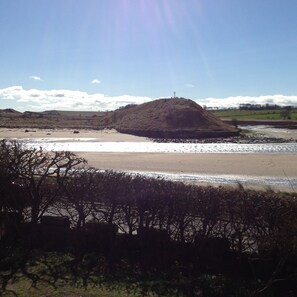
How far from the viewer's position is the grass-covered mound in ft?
248

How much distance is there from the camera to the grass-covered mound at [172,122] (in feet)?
248

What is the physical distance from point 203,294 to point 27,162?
6.37 metres

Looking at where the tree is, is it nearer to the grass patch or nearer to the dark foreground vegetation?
the dark foreground vegetation

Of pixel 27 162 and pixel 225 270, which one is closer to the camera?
pixel 225 270

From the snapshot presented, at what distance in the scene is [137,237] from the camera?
11586 mm

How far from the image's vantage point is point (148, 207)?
445 inches

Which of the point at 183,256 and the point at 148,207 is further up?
the point at 148,207

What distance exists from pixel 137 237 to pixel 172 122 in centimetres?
7094

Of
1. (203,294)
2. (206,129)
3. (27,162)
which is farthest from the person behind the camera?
(206,129)

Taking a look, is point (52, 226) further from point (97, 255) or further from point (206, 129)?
point (206, 129)

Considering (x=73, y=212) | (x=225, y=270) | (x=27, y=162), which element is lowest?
(x=225, y=270)

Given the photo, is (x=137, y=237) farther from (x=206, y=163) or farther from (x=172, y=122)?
(x=172, y=122)

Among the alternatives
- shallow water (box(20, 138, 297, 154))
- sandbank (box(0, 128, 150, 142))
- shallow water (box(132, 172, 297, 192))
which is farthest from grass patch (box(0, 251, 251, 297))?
sandbank (box(0, 128, 150, 142))

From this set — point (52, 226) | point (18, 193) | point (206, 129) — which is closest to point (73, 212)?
point (52, 226)
